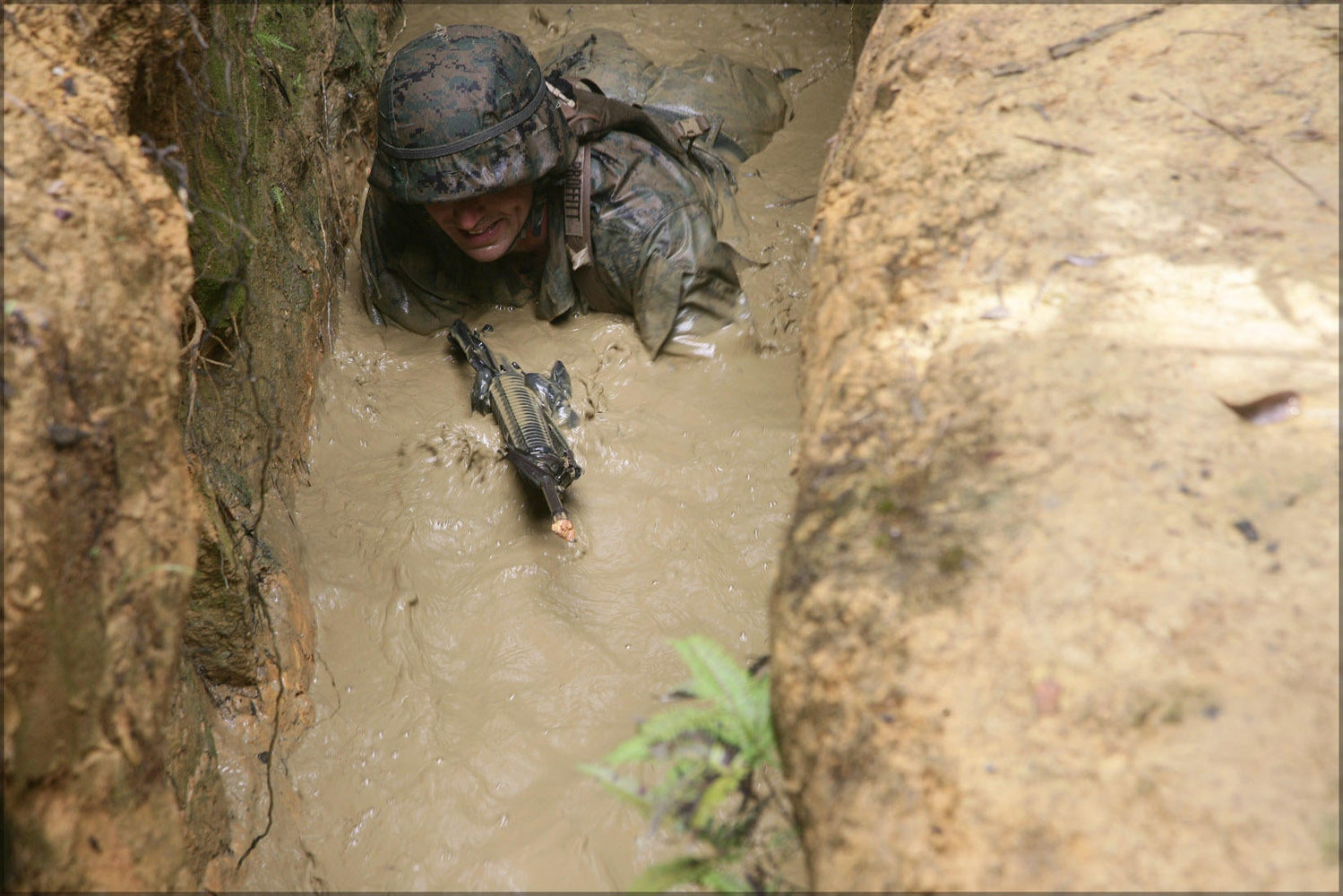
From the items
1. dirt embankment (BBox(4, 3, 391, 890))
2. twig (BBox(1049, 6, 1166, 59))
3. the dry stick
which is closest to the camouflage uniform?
dirt embankment (BBox(4, 3, 391, 890))

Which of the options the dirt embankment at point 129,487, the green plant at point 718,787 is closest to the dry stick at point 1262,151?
Result: the green plant at point 718,787

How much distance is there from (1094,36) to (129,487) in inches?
106

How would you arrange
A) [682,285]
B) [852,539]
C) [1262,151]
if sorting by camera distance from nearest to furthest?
[852,539] < [1262,151] < [682,285]

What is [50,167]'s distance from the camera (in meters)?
1.79

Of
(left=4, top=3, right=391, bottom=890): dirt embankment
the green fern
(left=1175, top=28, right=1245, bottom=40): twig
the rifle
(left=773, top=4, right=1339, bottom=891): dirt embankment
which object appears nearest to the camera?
(left=773, top=4, right=1339, bottom=891): dirt embankment

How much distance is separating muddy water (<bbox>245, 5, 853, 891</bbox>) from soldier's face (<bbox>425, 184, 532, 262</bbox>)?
1.52 ft

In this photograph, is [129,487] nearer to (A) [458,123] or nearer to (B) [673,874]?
(B) [673,874]

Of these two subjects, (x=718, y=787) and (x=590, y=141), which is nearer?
(x=718, y=787)

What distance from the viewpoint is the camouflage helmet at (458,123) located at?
3.71 metres

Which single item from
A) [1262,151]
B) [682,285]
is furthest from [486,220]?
[1262,151]

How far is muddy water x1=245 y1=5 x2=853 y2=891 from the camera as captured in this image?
240cm

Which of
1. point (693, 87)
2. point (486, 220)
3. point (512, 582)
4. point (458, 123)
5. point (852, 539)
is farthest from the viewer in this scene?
point (693, 87)

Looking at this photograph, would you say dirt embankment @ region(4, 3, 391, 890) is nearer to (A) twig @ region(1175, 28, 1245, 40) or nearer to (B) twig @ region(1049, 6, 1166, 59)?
(B) twig @ region(1049, 6, 1166, 59)

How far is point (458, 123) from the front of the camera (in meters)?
3.69
